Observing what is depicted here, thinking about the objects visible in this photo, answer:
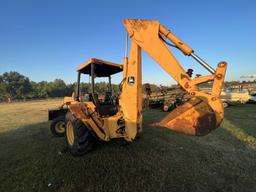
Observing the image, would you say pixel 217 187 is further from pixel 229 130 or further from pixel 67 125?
pixel 229 130

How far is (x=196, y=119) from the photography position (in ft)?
8.52

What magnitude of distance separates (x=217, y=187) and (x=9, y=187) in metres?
3.39

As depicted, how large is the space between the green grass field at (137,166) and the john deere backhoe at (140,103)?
53cm

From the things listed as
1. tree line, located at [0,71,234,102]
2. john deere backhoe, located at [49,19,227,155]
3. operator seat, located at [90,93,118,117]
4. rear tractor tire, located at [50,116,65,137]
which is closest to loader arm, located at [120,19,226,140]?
john deere backhoe, located at [49,19,227,155]

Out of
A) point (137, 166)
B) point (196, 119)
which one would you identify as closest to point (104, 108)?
point (137, 166)

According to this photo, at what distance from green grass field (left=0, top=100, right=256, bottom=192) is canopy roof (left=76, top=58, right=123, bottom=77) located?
1998mm

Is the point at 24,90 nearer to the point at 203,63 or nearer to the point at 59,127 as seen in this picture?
the point at 59,127

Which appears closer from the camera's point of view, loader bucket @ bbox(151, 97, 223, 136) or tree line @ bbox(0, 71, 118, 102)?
loader bucket @ bbox(151, 97, 223, 136)

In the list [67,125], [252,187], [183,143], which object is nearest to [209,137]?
[183,143]

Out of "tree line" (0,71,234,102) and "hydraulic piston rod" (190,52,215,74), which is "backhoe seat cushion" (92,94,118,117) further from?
"tree line" (0,71,234,102)

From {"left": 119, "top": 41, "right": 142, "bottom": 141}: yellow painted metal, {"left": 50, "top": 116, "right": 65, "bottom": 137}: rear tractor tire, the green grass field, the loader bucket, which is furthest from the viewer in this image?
{"left": 50, "top": 116, "right": 65, "bottom": 137}: rear tractor tire

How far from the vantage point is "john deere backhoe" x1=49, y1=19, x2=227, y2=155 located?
2.54m

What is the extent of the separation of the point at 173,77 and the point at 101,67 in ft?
7.01

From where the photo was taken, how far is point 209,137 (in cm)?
503
